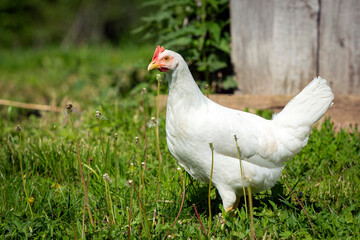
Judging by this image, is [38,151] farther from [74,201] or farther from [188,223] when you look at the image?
[188,223]

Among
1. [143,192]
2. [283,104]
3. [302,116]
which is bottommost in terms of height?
[143,192]

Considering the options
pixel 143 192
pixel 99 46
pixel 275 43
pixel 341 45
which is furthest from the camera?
pixel 99 46

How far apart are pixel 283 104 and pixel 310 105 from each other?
4.82 feet

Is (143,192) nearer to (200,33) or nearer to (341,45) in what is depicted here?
(200,33)

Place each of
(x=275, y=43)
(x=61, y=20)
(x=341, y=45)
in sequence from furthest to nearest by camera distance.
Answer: (x=61, y=20), (x=275, y=43), (x=341, y=45)

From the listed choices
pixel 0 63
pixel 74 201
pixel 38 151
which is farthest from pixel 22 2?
A: pixel 74 201

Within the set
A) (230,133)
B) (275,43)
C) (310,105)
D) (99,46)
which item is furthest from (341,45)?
(99,46)

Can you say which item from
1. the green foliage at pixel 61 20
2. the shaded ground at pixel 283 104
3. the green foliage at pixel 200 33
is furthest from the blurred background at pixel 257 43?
the green foliage at pixel 61 20

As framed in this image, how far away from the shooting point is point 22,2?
11.5 meters

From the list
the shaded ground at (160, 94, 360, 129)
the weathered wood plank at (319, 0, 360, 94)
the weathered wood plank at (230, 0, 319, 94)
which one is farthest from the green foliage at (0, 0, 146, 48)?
the weathered wood plank at (319, 0, 360, 94)

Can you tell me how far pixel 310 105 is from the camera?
2.55 metres

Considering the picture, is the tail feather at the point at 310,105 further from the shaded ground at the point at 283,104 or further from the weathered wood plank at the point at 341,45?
the weathered wood plank at the point at 341,45

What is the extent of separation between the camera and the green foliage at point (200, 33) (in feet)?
14.2

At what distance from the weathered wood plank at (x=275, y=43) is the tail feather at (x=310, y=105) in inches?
62.3
